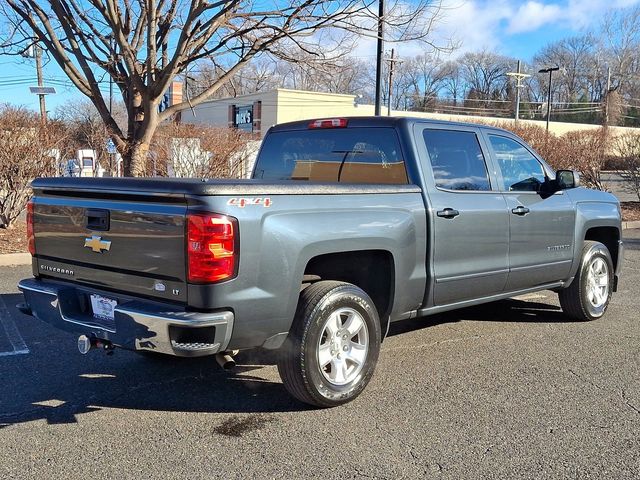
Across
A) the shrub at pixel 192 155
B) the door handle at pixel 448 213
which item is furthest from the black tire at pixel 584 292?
the shrub at pixel 192 155

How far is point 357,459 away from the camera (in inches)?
134

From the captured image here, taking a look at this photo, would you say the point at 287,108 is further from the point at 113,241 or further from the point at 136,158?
the point at 113,241

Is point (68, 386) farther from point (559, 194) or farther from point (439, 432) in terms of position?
point (559, 194)

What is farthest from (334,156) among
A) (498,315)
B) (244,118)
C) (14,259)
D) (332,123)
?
(244,118)

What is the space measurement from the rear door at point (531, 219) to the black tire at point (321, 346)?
1.79 meters

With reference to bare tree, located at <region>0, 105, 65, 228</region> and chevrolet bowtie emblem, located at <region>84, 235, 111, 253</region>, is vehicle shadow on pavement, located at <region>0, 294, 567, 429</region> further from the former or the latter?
bare tree, located at <region>0, 105, 65, 228</region>

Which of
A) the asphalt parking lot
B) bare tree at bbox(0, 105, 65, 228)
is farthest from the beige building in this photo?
the asphalt parking lot

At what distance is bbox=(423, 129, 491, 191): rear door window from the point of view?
192 inches

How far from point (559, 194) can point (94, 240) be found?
4215 mm

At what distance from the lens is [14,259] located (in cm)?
933

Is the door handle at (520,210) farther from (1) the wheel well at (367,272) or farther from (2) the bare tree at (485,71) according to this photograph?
(2) the bare tree at (485,71)

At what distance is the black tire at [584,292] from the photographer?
6234 millimetres

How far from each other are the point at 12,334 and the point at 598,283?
580 centimetres

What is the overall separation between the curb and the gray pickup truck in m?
5.36
